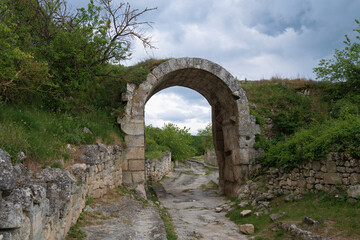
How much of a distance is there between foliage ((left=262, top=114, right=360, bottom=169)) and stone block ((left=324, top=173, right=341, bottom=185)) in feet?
1.65

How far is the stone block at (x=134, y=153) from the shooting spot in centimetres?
928

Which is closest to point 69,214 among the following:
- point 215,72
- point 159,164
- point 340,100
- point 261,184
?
point 261,184

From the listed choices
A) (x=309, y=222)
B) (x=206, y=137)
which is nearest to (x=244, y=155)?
(x=309, y=222)

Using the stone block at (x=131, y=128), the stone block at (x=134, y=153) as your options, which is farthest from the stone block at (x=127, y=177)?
the stone block at (x=131, y=128)

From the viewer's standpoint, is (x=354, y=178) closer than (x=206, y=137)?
Yes

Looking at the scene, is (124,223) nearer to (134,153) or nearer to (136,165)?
(136,165)

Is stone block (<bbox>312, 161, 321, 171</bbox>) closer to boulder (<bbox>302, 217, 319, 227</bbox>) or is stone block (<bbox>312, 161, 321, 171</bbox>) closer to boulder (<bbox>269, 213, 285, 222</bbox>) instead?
boulder (<bbox>269, 213, 285, 222</bbox>)

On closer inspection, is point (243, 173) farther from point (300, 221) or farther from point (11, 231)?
point (11, 231)

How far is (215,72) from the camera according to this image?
10438 mm

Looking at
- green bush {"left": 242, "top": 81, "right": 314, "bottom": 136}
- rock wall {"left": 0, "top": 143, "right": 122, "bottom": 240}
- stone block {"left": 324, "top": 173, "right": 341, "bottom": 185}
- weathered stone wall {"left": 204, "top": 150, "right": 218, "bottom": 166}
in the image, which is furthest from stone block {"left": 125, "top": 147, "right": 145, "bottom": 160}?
weathered stone wall {"left": 204, "top": 150, "right": 218, "bottom": 166}

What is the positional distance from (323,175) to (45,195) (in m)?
6.43

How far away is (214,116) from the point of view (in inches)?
504

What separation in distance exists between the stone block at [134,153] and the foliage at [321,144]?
4.54m

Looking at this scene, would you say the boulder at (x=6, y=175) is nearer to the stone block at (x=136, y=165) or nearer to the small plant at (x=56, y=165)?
the small plant at (x=56, y=165)
